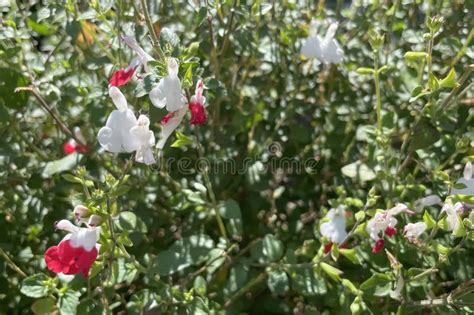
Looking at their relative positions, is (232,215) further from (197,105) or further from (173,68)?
(173,68)

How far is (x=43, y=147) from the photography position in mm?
1697

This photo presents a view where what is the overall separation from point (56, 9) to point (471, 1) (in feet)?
2.68

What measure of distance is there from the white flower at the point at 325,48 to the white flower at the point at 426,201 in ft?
1.22

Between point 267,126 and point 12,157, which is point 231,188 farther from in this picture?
point 12,157

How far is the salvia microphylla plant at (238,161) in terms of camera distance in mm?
1098

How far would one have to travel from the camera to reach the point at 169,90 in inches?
38.4

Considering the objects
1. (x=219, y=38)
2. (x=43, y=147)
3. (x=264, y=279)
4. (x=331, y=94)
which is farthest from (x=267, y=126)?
(x=43, y=147)

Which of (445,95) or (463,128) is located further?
(463,128)

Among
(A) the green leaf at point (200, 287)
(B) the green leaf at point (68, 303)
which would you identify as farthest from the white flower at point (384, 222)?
(B) the green leaf at point (68, 303)

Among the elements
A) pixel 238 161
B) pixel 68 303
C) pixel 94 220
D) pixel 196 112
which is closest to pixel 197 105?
pixel 196 112

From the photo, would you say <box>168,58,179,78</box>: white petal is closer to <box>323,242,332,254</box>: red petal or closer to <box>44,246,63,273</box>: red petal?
<box>44,246,63,273</box>: red petal

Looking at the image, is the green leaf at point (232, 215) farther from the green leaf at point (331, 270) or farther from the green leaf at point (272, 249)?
the green leaf at point (331, 270)

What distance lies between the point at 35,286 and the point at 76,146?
35 cm

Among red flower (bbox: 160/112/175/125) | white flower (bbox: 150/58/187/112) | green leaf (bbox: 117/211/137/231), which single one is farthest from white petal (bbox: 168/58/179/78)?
green leaf (bbox: 117/211/137/231)
